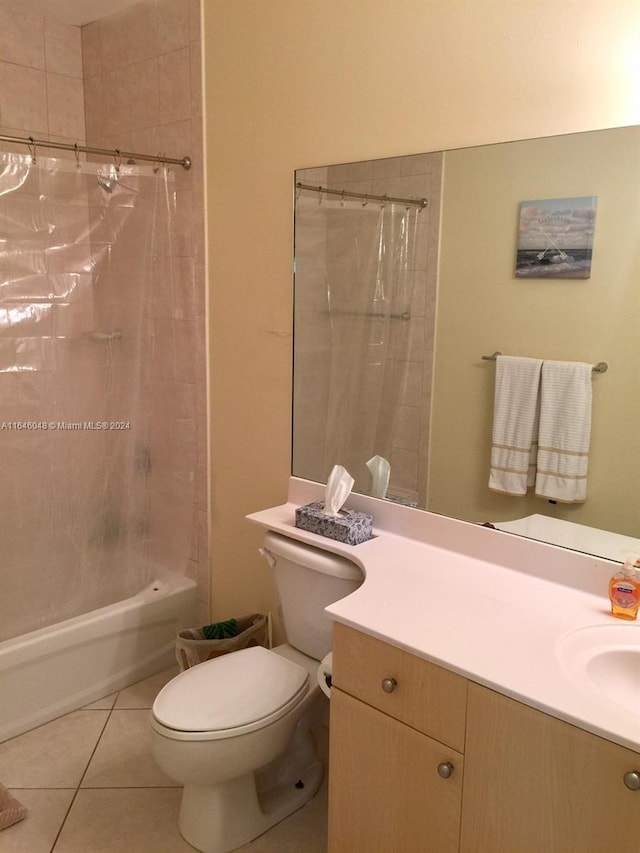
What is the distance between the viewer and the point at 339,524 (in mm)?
1849

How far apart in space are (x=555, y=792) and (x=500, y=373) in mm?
952

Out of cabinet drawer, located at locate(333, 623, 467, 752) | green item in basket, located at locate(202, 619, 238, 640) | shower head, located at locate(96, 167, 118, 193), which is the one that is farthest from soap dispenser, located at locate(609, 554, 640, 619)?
shower head, located at locate(96, 167, 118, 193)

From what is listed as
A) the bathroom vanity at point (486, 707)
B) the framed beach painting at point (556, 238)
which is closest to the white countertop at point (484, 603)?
the bathroom vanity at point (486, 707)

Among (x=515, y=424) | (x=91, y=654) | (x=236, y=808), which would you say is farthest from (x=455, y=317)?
(x=91, y=654)

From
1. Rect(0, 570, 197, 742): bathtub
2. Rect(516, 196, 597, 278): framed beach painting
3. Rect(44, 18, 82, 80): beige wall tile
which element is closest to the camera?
Rect(516, 196, 597, 278): framed beach painting

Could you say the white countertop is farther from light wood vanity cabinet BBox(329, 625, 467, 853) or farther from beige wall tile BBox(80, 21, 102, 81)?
beige wall tile BBox(80, 21, 102, 81)

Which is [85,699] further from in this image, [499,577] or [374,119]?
[374,119]

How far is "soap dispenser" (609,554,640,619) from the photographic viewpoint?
1.42 m

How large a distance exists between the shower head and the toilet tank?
1335 millimetres

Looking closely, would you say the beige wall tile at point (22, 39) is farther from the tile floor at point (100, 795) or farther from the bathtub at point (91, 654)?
the tile floor at point (100, 795)

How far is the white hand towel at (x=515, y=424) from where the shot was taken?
1673mm

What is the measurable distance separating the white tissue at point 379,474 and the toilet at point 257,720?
10.4 inches

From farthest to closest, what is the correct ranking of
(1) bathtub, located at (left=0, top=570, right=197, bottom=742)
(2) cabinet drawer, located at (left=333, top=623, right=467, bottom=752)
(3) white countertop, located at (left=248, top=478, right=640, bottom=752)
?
1. (1) bathtub, located at (left=0, top=570, right=197, bottom=742)
2. (2) cabinet drawer, located at (left=333, top=623, right=467, bottom=752)
3. (3) white countertop, located at (left=248, top=478, right=640, bottom=752)

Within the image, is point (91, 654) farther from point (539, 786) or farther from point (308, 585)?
point (539, 786)
